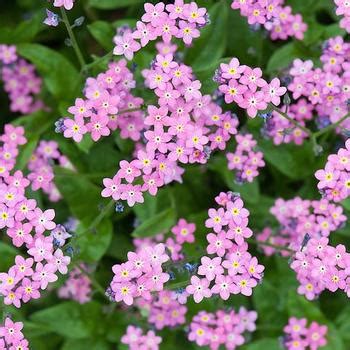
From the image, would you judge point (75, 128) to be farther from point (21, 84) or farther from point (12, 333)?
point (21, 84)

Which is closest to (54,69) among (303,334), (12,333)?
(12,333)

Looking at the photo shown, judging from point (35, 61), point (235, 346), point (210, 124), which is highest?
point (35, 61)

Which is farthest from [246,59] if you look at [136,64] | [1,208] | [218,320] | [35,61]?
[1,208]

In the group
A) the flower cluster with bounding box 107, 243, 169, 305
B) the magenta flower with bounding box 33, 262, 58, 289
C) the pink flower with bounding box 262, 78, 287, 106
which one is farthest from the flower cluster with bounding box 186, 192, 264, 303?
the magenta flower with bounding box 33, 262, 58, 289

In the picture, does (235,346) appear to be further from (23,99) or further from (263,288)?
(23,99)

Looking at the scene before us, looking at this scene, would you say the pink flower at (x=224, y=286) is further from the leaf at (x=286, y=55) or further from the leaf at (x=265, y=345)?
the leaf at (x=286, y=55)

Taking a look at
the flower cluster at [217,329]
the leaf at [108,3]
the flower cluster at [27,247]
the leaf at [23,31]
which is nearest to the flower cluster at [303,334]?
the flower cluster at [217,329]
